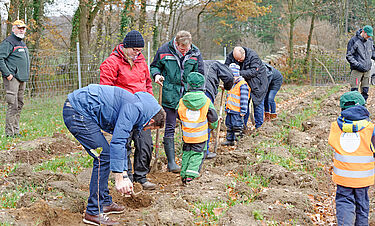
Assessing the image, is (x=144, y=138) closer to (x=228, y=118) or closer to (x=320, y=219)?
(x=320, y=219)

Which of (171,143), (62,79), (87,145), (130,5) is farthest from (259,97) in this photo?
(130,5)

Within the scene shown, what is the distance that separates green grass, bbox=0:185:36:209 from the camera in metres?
4.34

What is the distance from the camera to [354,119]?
3.74 metres

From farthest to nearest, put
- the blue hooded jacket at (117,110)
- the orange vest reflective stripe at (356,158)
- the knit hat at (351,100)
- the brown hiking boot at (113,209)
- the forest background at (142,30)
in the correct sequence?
the forest background at (142,30)
the brown hiking boot at (113,209)
the knit hat at (351,100)
the orange vest reflective stripe at (356,158)
the blue hooded jacket at (117,110)

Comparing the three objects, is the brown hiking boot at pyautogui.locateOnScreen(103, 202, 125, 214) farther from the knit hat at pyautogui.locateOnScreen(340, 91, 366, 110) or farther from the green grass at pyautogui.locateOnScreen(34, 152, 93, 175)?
the knit hat at pyautogui.locateOnScreen(340, 91, 366, 110)

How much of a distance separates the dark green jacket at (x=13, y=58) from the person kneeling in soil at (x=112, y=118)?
477 cm

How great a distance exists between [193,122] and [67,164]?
2.31 m

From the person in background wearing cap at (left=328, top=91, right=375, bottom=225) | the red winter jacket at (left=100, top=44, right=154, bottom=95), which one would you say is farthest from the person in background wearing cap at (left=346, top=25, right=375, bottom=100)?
the red winter jacket at (left=100, top=44, right=154, bottom=95)

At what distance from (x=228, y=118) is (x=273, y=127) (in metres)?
1.21

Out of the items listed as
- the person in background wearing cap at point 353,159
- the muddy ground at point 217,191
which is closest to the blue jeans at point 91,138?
the muddy ground at point 217,191

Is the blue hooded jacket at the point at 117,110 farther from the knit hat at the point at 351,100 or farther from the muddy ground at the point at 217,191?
the knit hat at the point at 351,100

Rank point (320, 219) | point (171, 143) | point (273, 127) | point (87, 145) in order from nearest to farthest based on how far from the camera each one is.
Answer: point (87, 145) → point (320, 219) → point (171, 143) → point (273, 127)

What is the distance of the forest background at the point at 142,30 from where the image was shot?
1193 cm

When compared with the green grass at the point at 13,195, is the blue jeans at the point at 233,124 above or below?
above
